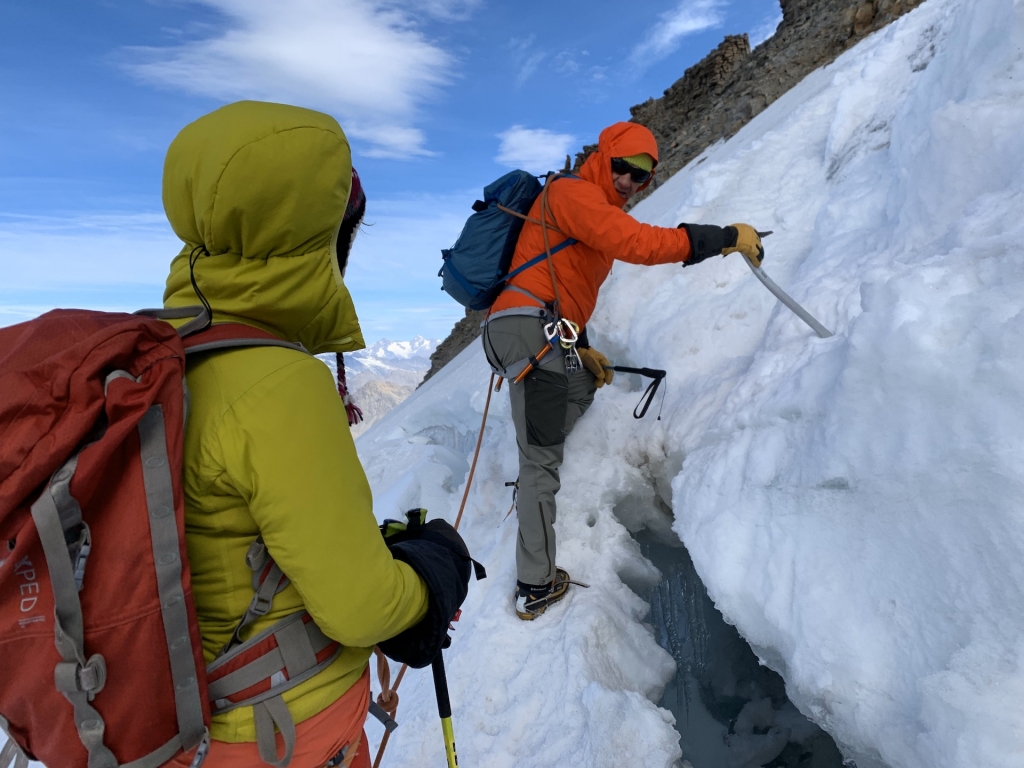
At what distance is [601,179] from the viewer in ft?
10.0

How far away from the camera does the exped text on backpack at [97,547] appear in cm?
96

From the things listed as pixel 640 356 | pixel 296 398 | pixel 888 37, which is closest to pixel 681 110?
pixel 888 37

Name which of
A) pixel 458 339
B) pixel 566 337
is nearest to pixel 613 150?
pixel 566 337

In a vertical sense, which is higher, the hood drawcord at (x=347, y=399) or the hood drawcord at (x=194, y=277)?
the hood drawcord at (x=194, y=277)

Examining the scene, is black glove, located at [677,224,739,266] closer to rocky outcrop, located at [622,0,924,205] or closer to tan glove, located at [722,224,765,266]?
tan glove, located at [722,224,765,266]

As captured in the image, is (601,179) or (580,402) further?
(580,402)

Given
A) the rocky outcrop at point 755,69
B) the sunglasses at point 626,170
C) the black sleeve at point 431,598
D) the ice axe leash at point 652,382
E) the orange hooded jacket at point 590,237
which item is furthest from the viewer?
the rocky outcrop at point 755,69

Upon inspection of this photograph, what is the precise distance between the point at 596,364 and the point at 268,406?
2.68m

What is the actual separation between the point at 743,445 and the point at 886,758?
3.96 feet

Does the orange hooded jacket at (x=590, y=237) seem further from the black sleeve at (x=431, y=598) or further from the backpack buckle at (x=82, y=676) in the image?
the backpack buckle at (x=82, y=676)

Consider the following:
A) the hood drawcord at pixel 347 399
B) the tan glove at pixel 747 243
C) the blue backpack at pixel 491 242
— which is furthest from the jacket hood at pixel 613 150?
the hood drawcord at pixel 347 399

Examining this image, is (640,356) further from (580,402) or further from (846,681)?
(846,681)

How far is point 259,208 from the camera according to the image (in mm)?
1149

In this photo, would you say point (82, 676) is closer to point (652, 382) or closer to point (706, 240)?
point (706, 240)
